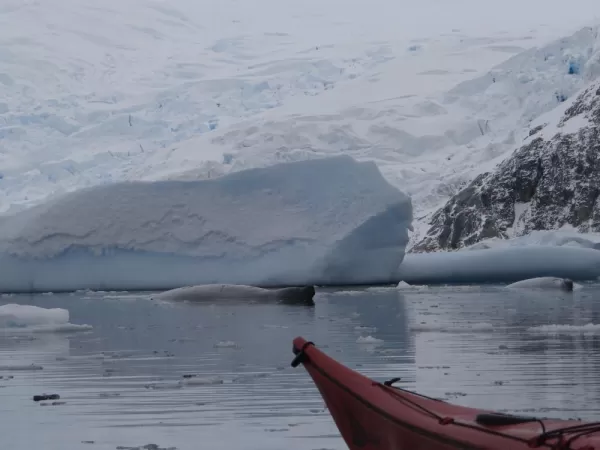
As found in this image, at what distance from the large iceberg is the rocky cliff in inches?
1370

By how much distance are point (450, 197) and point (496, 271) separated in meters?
34.5

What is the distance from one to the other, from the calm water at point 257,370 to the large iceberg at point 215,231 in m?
4.26

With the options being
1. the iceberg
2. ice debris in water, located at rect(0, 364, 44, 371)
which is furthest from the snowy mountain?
ice debris in water, located at rect(0, 364, 44, 371)

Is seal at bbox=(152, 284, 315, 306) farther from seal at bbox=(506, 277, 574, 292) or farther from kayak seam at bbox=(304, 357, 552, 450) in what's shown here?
kayak seam at bbox=(304, 357, 552, 450)

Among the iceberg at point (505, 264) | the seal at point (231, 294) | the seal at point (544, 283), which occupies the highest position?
the iceberg at point (505, 264)

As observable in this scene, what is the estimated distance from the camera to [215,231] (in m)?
19.4

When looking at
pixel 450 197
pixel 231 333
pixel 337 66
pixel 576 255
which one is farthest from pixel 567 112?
pixel 231 333

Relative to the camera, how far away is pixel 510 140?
2174 inches

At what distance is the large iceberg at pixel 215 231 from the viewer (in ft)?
63.8

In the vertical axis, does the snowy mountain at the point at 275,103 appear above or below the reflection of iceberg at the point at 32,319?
above

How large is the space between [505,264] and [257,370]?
49.7 feet

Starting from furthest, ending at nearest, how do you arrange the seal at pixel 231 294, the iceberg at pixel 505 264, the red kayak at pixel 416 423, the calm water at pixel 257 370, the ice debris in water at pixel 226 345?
1. the iceberg at pixel 505 264
2. the seal at pixel 231 294
3. the ice debris in water at pixel 226 345
4. the calm water at pixel 257 370
5. the red kayak at pixel 416 423

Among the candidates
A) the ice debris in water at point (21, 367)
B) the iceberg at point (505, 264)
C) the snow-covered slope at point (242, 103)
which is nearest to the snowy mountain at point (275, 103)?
the snow-covered slope at point (242, 103)

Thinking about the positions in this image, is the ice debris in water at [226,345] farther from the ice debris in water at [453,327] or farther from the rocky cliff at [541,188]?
the rocky cliff at [541,188]
